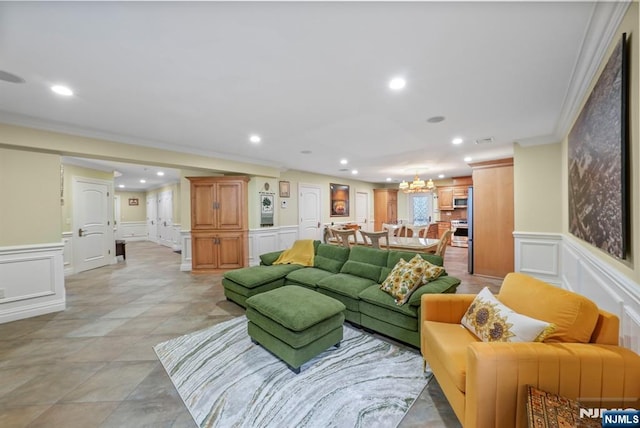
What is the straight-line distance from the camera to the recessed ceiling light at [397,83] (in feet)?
→ 6.70

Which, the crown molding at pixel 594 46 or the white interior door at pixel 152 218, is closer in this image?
the crown molding at pixel 594 46

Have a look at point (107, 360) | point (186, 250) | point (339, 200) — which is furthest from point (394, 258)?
point (339, 200)

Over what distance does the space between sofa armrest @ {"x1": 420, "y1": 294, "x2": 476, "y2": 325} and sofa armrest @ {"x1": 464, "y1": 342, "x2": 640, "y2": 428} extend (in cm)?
73

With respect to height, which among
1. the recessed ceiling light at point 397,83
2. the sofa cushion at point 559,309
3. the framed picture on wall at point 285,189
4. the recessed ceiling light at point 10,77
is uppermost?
the recessed ceiling light at point 10,77

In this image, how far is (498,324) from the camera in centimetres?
155

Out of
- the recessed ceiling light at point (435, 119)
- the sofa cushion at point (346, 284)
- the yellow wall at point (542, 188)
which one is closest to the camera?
the sofa cushion at point (346, 284)

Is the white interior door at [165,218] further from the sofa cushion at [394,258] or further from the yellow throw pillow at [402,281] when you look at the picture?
the yellow throw pillow at [402,281]

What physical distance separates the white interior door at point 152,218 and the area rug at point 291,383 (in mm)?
9050

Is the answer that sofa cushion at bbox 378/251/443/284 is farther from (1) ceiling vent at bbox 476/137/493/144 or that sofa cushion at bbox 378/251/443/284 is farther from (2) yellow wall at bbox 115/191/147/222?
(2) yellow wall at bbox 115/191/147/222

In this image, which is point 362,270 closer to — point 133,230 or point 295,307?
point 295,307

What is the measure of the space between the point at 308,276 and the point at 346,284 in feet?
2.12

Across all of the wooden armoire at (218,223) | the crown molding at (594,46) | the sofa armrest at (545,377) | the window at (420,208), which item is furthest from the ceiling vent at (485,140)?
the window at (420,208)

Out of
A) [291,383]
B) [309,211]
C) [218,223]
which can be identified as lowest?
[291,383]

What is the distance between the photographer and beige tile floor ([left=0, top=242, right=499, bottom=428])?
162 centimetres
